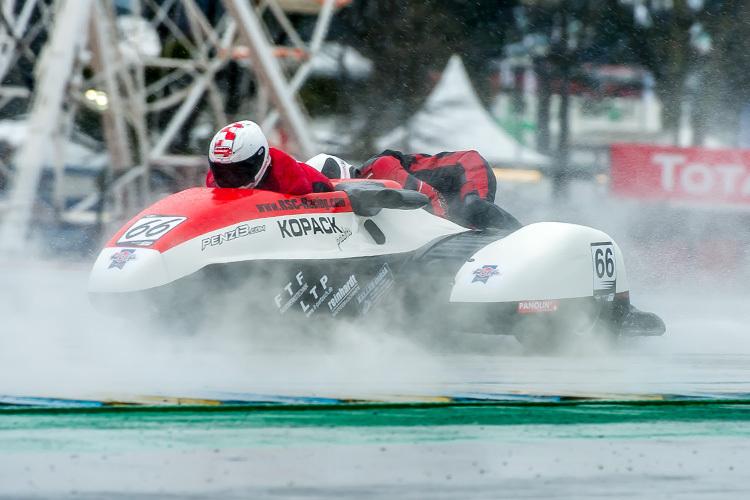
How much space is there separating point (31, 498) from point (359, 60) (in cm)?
1688

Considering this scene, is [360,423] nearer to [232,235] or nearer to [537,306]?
[232,235]

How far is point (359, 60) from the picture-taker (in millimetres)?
19344

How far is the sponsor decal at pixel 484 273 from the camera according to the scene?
18.4 ft

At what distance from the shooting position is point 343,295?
17.2ft

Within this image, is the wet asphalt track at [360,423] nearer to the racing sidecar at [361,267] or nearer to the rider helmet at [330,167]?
the racing sidecar at [361,267]

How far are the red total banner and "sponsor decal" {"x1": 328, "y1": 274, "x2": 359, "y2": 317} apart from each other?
7545mm

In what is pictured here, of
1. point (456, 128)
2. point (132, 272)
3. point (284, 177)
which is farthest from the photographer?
point (456, 128)

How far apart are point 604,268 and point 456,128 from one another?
11136mm

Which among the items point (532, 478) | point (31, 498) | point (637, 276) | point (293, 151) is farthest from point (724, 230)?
point (31, 498)

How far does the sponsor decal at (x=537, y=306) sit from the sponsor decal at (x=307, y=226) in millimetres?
999

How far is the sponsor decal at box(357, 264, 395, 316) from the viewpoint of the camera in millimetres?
5344

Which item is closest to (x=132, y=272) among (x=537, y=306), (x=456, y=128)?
(x=537, y=306)

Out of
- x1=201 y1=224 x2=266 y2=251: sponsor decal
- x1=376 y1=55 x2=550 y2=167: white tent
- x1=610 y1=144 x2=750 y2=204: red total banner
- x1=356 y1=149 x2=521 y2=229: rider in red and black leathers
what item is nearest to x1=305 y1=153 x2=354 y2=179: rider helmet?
x1=356 y1=149 x2=521 y2=229: rider in red and black leathers

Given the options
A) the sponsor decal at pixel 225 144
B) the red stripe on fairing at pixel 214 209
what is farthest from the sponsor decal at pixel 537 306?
the sponsor decal at pixel 225 144
